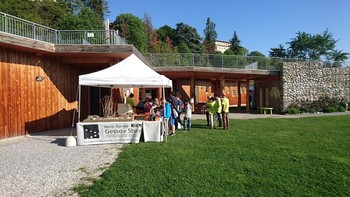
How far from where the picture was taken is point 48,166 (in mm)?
5293

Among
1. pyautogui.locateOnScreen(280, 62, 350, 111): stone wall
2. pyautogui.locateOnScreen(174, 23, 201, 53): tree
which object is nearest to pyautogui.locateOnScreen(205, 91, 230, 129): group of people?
pyautogui.locateOnScreen(280, 62, 350, 111): stone wall

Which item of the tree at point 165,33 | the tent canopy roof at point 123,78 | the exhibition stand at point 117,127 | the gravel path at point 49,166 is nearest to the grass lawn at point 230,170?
the gravel path at point 49,166

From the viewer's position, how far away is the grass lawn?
12.7 feet

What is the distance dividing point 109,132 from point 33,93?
494 cm

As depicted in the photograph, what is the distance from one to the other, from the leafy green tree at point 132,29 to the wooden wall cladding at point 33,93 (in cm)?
2636

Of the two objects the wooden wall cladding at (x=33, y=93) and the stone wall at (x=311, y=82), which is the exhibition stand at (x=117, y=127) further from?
the stone wall at (x=311, y=82)

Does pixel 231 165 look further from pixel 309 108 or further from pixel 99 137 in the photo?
pixel 309 108

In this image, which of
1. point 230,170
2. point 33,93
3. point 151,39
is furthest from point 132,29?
point 230,170

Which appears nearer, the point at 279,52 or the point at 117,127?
the point at 117,127

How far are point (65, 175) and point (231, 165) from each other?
337 cm

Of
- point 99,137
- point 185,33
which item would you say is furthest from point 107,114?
point 185,33

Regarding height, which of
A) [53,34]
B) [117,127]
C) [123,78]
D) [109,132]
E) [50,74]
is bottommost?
[109,132]

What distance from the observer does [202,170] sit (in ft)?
15.7

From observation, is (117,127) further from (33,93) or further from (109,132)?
(33,93)
